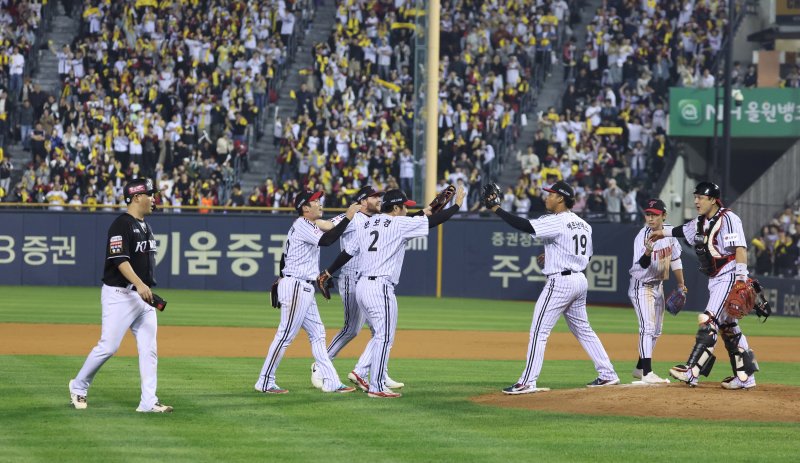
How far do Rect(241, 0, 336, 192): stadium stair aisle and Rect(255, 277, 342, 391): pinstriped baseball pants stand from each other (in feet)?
72.4

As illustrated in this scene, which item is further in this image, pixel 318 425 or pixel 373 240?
pixel 373 240

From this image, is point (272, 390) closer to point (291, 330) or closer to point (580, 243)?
point (291, 330)

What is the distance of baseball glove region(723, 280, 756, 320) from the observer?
40.7 feet

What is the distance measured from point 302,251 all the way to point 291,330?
0.79 metres

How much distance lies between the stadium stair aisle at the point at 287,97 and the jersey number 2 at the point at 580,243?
2261 centimetres

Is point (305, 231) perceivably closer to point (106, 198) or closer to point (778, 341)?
point (778, 341)

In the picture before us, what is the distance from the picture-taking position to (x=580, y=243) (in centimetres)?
1274

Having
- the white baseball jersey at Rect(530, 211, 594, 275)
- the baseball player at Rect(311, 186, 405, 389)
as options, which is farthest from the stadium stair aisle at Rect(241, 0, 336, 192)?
the white baseball jersey at Rect(530, 211, 594, 275)

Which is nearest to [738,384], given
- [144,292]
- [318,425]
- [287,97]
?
[318,425]

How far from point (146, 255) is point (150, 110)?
82.5 ft

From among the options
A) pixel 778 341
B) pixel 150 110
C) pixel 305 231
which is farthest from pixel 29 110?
pixel 305 231

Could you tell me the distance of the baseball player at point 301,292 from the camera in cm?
1280

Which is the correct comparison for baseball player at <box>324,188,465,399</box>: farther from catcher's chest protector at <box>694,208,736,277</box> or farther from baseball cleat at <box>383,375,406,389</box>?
catcher's chest protector at <box>694,208,736,277</box>

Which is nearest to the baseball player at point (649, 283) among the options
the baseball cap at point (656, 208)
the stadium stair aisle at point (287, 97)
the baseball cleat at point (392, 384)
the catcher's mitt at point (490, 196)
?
the baseball cap at point (656, 208)
